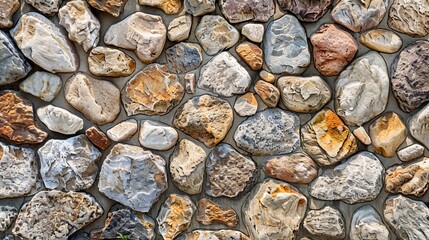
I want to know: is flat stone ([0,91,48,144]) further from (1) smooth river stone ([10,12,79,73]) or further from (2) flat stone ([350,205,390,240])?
(2) flat stone ([350,205,390,240])

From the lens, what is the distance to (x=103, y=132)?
159 cm

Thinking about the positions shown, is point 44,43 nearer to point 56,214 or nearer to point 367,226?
point 56,214

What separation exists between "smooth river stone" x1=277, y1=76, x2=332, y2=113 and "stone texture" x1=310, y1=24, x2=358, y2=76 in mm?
45

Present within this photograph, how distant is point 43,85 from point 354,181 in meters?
0.98

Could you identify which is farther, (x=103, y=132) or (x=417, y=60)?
(x=103, y=132)

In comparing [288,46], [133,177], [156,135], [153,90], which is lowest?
[133,177]

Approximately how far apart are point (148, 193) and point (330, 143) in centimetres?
57

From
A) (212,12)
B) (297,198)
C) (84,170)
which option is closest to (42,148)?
(84,170)

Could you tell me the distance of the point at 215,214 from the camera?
5.24 ft

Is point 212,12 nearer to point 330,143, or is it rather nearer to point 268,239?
point 330,143

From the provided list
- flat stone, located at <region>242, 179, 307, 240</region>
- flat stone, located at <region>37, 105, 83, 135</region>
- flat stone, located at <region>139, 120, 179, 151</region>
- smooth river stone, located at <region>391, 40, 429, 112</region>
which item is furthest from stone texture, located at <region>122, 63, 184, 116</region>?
smooth river stone, located at <region>391, 40, 429, 112</region>

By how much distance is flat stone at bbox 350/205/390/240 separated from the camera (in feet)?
5.00

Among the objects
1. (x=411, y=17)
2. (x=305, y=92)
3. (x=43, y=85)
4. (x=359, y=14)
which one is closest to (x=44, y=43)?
Result: (x=43, y=85)

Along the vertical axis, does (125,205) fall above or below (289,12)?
below
